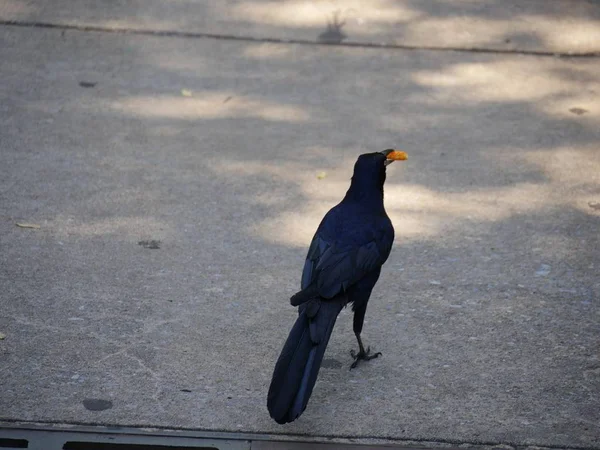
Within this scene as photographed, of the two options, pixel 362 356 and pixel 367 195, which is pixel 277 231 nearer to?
pixel 367 195

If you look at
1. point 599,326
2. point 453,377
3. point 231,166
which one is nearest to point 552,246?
point 599,326

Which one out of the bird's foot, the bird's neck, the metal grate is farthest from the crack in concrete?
the metal grate

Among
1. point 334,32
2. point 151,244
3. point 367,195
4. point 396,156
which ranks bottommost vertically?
point 151,244

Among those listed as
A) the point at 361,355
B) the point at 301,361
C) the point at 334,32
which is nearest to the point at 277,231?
the point at 361,355

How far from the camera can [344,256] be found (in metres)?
3.89

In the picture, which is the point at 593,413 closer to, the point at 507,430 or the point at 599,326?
the point at 507,430

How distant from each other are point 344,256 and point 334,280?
16 centimetres

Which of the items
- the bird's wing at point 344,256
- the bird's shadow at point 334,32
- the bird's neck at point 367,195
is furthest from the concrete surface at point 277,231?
the bird's neck at point 367,195

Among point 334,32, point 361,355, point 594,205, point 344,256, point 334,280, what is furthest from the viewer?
point 334,32

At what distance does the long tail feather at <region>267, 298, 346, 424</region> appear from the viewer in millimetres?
3400

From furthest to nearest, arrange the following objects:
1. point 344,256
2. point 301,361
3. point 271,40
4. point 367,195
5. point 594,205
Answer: point 271,40 < point 594,205 < point 367,195 < point 344,256 < point 301,361

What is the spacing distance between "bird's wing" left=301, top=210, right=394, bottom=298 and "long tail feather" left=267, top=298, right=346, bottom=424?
8cm

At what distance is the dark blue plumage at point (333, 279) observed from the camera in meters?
3.46

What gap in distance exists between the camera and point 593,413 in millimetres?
3775
